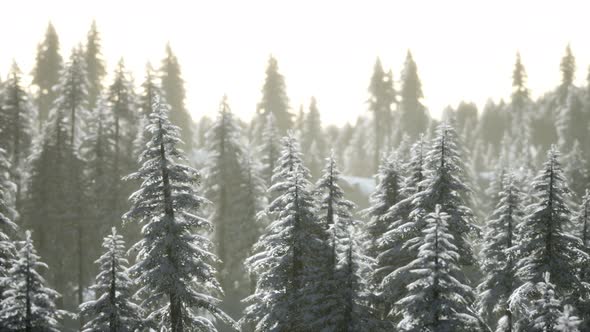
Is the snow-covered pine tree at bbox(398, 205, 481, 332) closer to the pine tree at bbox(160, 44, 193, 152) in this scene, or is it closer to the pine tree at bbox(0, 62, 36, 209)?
the pine tree at bbox(0, 62, 36, 209)

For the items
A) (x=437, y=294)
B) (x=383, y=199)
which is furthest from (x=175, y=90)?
(x=437, y=294)

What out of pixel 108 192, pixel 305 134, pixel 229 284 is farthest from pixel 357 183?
pixel 108 192

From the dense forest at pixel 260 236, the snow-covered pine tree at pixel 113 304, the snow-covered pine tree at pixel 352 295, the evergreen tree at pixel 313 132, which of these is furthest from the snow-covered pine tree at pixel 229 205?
the evergreen tree at pixel 313 132

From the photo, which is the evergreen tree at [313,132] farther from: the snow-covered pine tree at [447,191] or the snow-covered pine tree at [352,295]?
the snow-covered pine tree at [352,295]

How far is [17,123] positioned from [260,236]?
24293mm

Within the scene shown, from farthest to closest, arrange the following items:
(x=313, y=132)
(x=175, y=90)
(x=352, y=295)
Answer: (x=313, y=132)
(x=175, y=90)
(x=352, y=295)

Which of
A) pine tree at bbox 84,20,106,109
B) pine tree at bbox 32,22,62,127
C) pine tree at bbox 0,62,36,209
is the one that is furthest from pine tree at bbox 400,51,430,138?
pine tree at bbox 0,62,36,209

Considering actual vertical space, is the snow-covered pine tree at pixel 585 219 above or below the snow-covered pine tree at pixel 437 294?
above

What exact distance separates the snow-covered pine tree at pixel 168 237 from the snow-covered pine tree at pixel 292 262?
238 centimetres

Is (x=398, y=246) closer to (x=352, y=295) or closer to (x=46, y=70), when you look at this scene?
(x=352, y=295)

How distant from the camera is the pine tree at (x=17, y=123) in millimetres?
40156

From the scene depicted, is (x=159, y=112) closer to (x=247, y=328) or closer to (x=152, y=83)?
(x=247, y=328)

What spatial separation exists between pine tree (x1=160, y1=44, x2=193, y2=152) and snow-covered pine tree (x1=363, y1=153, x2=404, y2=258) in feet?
124

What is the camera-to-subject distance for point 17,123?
133 ft
